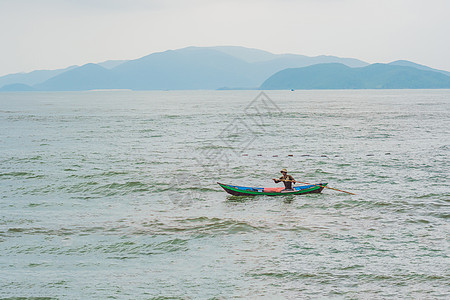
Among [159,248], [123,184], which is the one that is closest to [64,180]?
[123,184]

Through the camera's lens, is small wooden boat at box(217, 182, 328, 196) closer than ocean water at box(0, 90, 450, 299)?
No

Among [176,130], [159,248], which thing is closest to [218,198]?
[159,248]

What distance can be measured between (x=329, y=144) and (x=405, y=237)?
126 feet

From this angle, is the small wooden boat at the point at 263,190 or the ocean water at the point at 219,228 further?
the small wooden boat at the point at 263,190

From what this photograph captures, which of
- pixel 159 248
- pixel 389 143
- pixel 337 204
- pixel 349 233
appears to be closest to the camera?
pixel 159 248

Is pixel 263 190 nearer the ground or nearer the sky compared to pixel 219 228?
nearer the sky

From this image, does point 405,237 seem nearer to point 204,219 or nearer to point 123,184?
point 204,219

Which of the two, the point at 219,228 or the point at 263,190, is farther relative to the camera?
the point at 263,190

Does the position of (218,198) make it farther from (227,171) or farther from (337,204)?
(227,171)

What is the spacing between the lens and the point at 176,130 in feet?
276

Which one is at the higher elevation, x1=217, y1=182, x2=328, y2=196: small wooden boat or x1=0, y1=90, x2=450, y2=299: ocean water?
x1=217, y1=182, x2=328, y2=196: small wooden boat

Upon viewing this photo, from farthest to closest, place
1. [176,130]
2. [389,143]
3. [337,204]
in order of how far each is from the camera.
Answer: [176,130], [389,143], [337,204]

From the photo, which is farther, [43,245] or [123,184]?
[123,184]

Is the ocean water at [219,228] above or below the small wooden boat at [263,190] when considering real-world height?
below
